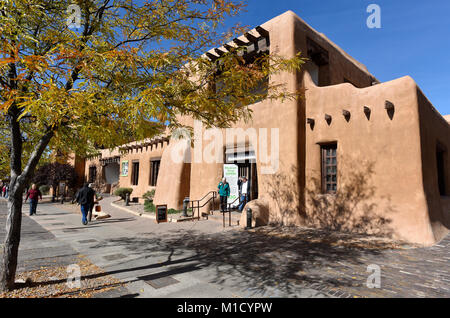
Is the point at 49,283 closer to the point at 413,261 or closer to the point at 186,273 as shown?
the point at 186,273

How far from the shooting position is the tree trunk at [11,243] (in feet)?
12.4

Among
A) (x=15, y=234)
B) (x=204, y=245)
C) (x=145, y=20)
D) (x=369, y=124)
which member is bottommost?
(x=204, y=245)

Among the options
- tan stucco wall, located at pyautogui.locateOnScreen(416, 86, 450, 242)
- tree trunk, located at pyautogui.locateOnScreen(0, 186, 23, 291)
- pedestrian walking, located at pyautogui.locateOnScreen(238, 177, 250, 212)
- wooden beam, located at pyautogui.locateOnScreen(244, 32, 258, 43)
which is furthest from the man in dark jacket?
tan stucco wall, located at pyautogui.locateOnScreen(416, 86, 450, 242)

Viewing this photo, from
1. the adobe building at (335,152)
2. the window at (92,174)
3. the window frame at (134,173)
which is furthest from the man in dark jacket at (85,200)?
the window at (92,174)

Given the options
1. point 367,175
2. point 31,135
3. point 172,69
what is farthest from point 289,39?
point 31,135

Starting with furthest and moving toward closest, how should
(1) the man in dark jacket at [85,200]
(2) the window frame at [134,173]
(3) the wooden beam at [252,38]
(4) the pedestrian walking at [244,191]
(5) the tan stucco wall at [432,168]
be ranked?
(2) the window frame at [134,173], (4) the pedestrian walking at [244,191], (3) the wooden beam at [252,38], (1) the man in dark jacket at [85,200], (5) the tan stucco wall at [432,168]

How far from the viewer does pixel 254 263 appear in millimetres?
5254

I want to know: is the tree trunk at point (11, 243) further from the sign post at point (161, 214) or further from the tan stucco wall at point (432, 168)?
the tan stucco wall at point (432, 168)

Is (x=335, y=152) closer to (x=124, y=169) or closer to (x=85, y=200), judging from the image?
(x=85, y=200)

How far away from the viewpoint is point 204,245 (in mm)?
6793

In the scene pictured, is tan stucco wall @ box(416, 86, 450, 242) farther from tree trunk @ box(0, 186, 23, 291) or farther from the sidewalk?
tree trunk @ box(0, 186, 23, 291)

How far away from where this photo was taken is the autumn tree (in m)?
3.28

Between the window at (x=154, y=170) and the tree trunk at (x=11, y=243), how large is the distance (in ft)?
45.8

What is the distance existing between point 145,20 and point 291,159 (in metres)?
6.67
